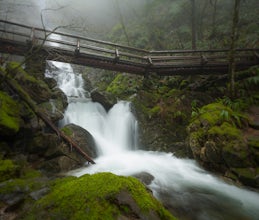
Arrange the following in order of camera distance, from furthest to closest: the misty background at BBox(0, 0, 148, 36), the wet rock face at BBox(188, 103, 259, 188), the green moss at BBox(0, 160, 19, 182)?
the misty background at BBox(0, 0, 148, 36), the wet rock face at BBox(188, 103, 259, 188), the green moss at BBox(0, 160, 19, 182)

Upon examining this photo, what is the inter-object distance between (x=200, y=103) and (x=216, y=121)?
11.3 ft

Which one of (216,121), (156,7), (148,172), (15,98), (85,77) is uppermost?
(156,7)

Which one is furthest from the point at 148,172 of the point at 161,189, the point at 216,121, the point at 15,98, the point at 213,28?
the point at 213,28

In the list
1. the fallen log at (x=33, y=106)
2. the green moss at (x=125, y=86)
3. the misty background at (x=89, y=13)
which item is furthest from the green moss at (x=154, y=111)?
the misty background at (x=89, y=13)

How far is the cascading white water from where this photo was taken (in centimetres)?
483

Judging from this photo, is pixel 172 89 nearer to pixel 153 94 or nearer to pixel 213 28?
pixel 153 94

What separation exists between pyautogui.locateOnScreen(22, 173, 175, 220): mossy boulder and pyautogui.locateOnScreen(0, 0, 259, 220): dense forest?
0.04ft

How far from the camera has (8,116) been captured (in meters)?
6.17

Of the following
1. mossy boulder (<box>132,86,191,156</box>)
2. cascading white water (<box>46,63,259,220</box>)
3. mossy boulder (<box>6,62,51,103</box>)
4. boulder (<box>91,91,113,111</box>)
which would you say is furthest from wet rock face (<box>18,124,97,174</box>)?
boulder (<box>91,91,113,111</box>)

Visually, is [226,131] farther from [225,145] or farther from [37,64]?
[37,64]

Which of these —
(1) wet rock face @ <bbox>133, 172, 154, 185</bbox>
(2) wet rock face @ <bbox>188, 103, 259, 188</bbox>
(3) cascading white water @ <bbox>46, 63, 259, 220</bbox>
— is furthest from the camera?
(2) wet rock face @ <bbox>188, 103, 259, 188</bbox>

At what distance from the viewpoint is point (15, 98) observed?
7.46 m

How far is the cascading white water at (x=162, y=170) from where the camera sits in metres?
4.83

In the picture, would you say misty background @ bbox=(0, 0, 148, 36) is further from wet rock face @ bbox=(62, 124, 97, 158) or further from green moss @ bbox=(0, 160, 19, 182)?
green moss @ bbox=(0, 160, 19, 182)
